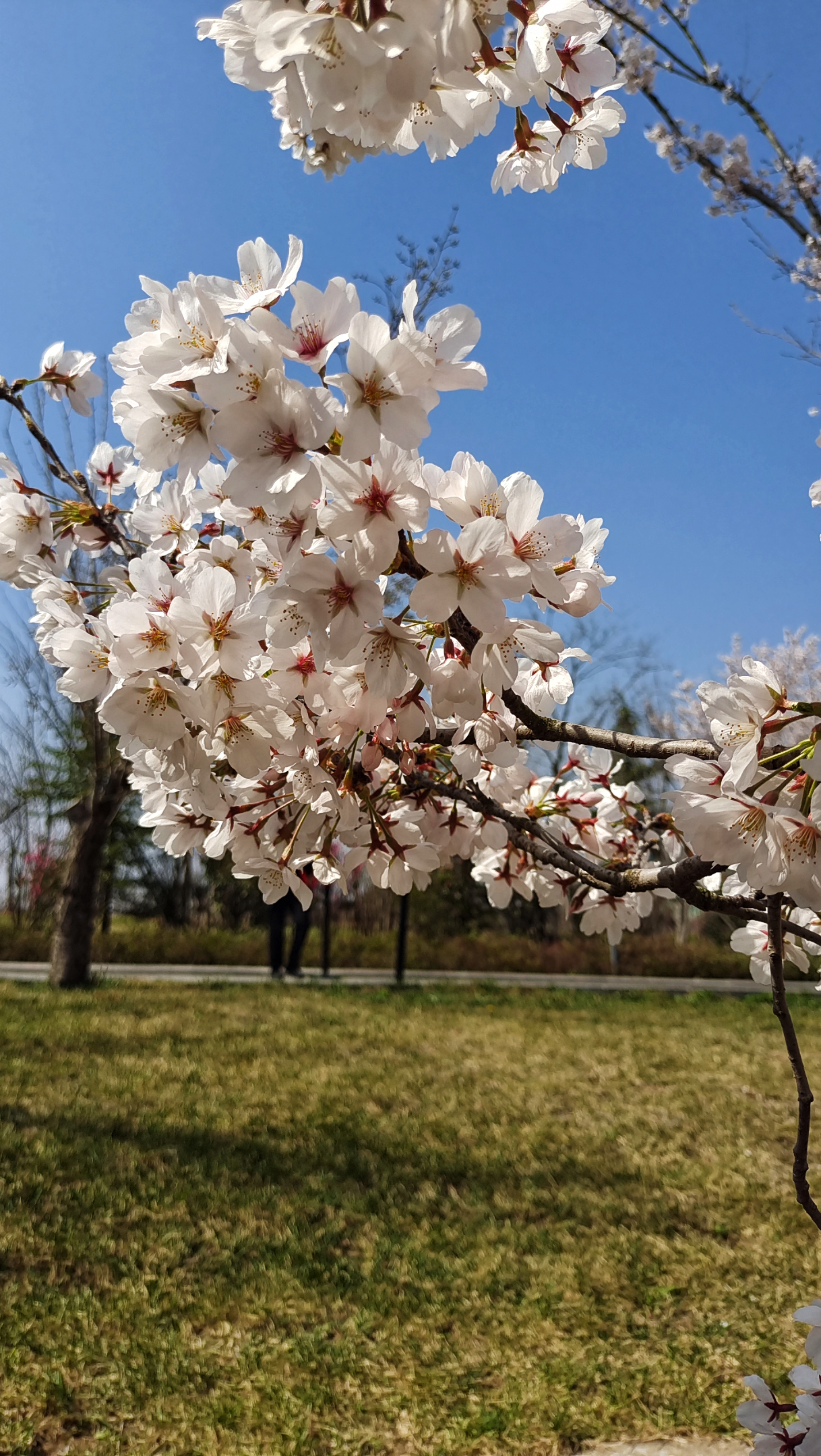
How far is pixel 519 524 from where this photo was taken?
0.78 meters

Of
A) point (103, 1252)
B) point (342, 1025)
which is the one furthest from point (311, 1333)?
point (342, 1025)

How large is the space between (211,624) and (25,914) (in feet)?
44.0

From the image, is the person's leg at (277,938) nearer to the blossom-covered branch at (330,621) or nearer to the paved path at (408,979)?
the paved path at (408,979)

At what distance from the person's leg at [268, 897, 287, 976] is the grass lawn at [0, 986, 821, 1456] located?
304 cm

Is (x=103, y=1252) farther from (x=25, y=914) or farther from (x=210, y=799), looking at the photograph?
(x=25, y=914)

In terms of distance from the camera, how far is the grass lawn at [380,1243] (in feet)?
7.64

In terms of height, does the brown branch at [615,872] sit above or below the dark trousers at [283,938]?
above

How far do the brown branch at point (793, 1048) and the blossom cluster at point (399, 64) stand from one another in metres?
0.82

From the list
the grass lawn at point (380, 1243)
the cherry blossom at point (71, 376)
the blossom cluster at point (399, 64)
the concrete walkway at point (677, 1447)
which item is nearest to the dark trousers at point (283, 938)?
the grass lawn at point (380, 1243)

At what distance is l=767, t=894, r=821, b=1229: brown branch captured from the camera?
3.33 ft

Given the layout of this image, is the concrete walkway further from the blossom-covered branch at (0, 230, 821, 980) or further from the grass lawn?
the blossom-covered branch at (0, 230, 821, 980)

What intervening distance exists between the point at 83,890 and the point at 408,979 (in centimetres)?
351

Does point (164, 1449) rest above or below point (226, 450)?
below

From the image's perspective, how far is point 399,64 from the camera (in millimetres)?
601
